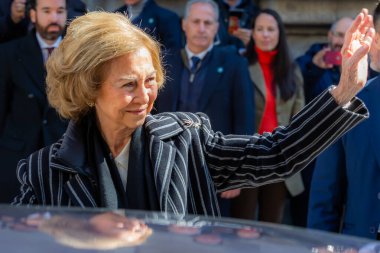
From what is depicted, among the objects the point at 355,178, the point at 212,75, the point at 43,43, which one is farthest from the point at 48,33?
the point at 355,178

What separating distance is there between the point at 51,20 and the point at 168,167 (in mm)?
3435

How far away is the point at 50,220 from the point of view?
2.38 m

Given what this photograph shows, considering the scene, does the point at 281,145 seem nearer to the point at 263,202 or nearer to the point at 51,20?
the point at 51,20

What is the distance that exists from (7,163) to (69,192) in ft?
10.8

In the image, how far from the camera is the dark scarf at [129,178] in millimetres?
3342

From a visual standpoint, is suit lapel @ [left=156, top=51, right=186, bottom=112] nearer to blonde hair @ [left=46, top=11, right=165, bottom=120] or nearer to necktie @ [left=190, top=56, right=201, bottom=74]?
necktie @ [left=190, top=56, right=201, bottom=74]

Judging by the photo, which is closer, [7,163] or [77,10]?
[7,163]

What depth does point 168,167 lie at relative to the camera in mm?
3361

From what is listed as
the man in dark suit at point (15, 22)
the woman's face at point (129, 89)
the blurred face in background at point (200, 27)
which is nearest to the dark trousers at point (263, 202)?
the blurred face in background at point (200, 27)

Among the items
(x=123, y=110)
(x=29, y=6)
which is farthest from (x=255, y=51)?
(x=123, y=110)

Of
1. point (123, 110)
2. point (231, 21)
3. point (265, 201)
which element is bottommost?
point (265, 201)

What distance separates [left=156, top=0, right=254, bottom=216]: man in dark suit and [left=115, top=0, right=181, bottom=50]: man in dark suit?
0.41m

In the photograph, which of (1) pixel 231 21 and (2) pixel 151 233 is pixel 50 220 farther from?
(1) pixel 231 21

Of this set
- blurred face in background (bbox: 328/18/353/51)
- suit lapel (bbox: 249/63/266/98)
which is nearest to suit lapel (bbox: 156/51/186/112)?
suit lapel (bbox: 249/63/266/98)
